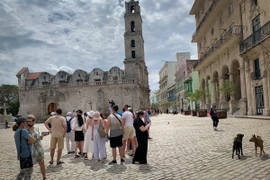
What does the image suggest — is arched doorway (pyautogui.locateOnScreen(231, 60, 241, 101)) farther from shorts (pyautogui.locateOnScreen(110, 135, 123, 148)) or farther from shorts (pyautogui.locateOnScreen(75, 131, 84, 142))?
shorts (pyautogui.locateOnScreen(110, 135, 123, 148))

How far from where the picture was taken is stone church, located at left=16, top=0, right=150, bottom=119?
50.1 meters

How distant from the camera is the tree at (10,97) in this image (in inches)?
2643

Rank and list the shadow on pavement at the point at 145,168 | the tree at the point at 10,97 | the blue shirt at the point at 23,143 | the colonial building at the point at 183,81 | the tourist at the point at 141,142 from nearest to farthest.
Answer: the blue shirt at the point at 23,143
the shadow on pavement at the point at 145,168
the tourist at the point at 141,142
the colonial building at the point at 183,81
the tree at the point at 10,97

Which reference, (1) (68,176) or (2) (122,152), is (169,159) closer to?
(2) (122,152)

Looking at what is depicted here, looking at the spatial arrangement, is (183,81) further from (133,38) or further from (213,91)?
(213,91)

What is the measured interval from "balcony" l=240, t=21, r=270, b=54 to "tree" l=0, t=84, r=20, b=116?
59839 mm

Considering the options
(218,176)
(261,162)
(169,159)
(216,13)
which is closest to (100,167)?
(169,159)

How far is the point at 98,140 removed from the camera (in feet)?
26.2

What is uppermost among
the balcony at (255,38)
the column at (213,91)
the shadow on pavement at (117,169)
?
the balcony at (255,38)

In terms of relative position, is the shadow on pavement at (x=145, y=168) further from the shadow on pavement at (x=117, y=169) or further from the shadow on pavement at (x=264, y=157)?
the shadow on pavement at (x=264, y=157)

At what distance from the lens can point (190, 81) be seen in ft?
168

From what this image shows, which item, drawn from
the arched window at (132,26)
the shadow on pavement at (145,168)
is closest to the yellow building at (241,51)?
the shadow on pavement at (145,168)

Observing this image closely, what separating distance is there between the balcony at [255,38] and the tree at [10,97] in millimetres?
59839

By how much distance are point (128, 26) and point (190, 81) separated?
16.7 metres
